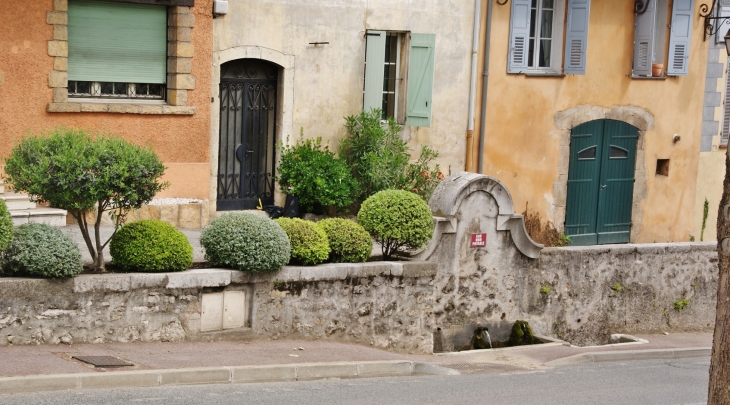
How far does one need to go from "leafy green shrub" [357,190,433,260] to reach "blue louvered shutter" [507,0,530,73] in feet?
19.0

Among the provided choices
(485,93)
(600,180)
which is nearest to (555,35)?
(485,93)

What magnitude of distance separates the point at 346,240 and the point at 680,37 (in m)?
10.5

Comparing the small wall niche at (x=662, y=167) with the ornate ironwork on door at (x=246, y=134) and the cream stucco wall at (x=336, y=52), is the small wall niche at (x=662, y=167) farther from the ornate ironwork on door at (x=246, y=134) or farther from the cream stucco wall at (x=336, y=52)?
the ornate ironwork on door at (x=246, y=134)

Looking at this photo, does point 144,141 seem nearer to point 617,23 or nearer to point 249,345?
point 249,345

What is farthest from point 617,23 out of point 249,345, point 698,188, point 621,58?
point 249,345

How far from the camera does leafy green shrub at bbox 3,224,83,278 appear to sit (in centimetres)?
1072

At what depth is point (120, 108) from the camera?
593 inches

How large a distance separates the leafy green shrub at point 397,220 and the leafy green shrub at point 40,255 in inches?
172

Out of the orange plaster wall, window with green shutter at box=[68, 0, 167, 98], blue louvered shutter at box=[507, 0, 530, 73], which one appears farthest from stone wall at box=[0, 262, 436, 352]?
blue louvered shutter at box=[507, 0, 530, 73]

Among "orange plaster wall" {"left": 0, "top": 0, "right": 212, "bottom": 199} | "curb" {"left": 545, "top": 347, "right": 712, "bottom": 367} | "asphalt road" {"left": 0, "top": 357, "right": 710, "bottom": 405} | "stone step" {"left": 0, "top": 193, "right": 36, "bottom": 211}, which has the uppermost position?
"orange plaster wall" {"left": 0, "top": 0, "right": 212, "bottom": 199}

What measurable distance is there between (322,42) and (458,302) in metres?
4.93

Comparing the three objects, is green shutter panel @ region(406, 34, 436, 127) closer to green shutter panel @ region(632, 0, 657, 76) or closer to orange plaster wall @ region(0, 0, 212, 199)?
orange plaster wall @ region(0, 0, 212, 199)

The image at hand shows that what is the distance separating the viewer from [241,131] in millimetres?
16953

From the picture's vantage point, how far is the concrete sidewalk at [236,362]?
9.67 m
